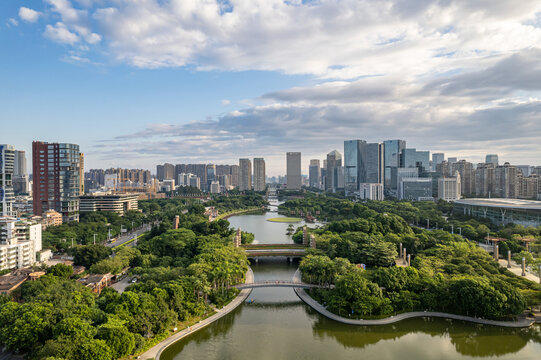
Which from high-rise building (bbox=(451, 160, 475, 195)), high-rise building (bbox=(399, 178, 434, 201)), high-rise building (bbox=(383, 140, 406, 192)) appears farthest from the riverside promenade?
high-rise building (bbox=(383, 140, 406, 192))

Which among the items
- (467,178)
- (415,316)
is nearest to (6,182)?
(415,316)

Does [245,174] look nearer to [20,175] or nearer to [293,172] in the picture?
[293,172]

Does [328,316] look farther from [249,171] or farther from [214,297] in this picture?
[249,171]

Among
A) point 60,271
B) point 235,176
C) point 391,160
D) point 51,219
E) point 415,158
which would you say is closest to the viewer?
point 60,271

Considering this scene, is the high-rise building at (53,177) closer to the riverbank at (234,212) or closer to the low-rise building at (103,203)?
the low-rise building at (103,203)

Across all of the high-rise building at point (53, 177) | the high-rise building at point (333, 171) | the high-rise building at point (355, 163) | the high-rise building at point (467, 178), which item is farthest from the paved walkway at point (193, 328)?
the high-rise building at point (333, 171)

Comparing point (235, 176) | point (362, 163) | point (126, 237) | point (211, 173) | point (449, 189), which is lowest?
point (126, 237)
